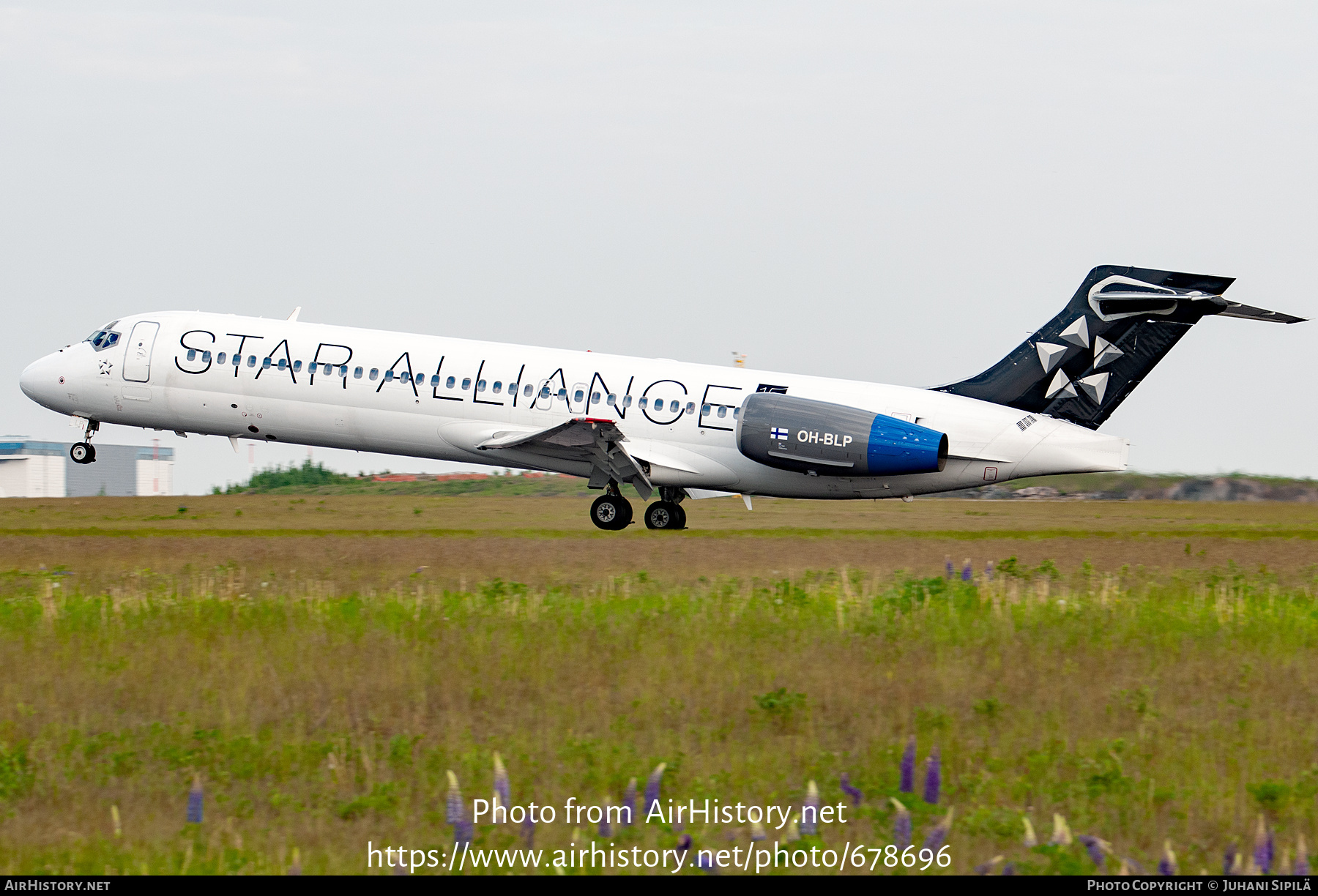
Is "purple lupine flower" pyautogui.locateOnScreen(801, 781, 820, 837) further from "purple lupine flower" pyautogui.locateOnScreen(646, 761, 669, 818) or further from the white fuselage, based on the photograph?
the white fuselage

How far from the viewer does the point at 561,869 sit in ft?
20.8

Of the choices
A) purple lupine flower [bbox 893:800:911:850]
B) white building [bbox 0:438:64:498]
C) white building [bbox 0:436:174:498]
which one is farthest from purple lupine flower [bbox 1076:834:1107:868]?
white building [bbox 0:438:64:498]

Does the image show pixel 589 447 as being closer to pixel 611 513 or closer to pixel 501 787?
pixel 611 513

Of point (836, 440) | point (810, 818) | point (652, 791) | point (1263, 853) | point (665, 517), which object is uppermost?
point (836, 440)

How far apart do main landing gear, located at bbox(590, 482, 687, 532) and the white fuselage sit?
0.77 metres

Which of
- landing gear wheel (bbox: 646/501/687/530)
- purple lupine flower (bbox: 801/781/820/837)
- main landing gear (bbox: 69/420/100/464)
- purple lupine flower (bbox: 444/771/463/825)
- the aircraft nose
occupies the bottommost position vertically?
purple lupine flower (bbox: 801/781/820/837)

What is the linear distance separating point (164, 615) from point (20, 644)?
144 centimetres

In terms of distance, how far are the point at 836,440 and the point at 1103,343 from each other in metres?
4.87

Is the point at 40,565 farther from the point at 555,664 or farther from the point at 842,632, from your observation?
the point at 842,632

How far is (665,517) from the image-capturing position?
24859 mm

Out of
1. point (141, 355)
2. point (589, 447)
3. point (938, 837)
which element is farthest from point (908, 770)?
point (141, 355)

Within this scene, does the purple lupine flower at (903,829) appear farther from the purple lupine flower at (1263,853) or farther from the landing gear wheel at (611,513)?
the landing gear wheel at (611,513)

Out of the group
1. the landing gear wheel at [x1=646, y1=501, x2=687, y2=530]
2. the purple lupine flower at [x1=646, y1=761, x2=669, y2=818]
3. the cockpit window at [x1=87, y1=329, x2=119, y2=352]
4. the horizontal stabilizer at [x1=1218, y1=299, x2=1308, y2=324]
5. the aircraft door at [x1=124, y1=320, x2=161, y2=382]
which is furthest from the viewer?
the cockpit window at [x1=87, y1=329, x2=119, y2=352]

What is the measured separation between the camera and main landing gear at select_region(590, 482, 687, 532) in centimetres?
2455
